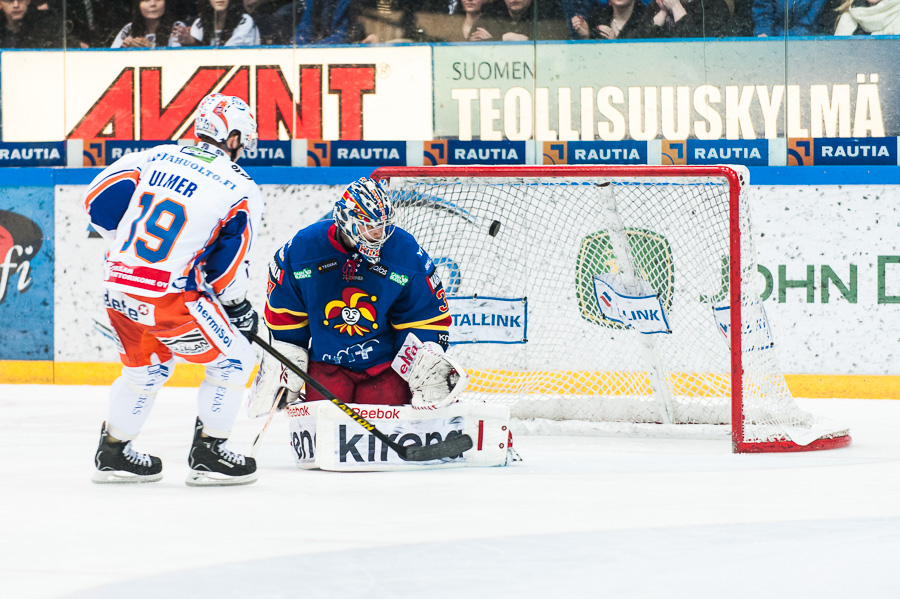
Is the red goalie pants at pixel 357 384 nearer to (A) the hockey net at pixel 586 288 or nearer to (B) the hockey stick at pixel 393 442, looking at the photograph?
(B) the hockey stick at pixel 393 442

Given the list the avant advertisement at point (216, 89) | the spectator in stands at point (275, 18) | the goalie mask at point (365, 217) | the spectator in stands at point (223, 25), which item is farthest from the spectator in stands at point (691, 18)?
the goalie mask at point (365, 217)

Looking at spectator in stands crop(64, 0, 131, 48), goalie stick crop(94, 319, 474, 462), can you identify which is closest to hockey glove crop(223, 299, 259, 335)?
goalie stick crop(94, 319, 474, 462)

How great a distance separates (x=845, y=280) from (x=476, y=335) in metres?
2.19

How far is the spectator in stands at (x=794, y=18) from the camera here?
21.0 feet

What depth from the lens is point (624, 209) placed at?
5434 mm

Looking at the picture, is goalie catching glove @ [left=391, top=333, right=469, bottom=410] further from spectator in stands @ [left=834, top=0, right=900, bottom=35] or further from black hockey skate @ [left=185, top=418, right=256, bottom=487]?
spectator in stands @ [left=834, top=0, right=900, bottom=35]

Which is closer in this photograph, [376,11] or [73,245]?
[73,245]

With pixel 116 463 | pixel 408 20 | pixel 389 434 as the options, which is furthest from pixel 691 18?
pixel 116 463

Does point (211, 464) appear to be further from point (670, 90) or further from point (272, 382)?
point (670, 90)

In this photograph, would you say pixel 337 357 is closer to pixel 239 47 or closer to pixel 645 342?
pixel 645 342

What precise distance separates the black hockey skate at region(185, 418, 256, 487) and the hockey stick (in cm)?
33

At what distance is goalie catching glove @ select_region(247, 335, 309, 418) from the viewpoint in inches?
148

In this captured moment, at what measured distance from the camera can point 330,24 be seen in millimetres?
7035

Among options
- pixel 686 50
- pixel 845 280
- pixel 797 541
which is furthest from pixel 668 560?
pixel 686 50
